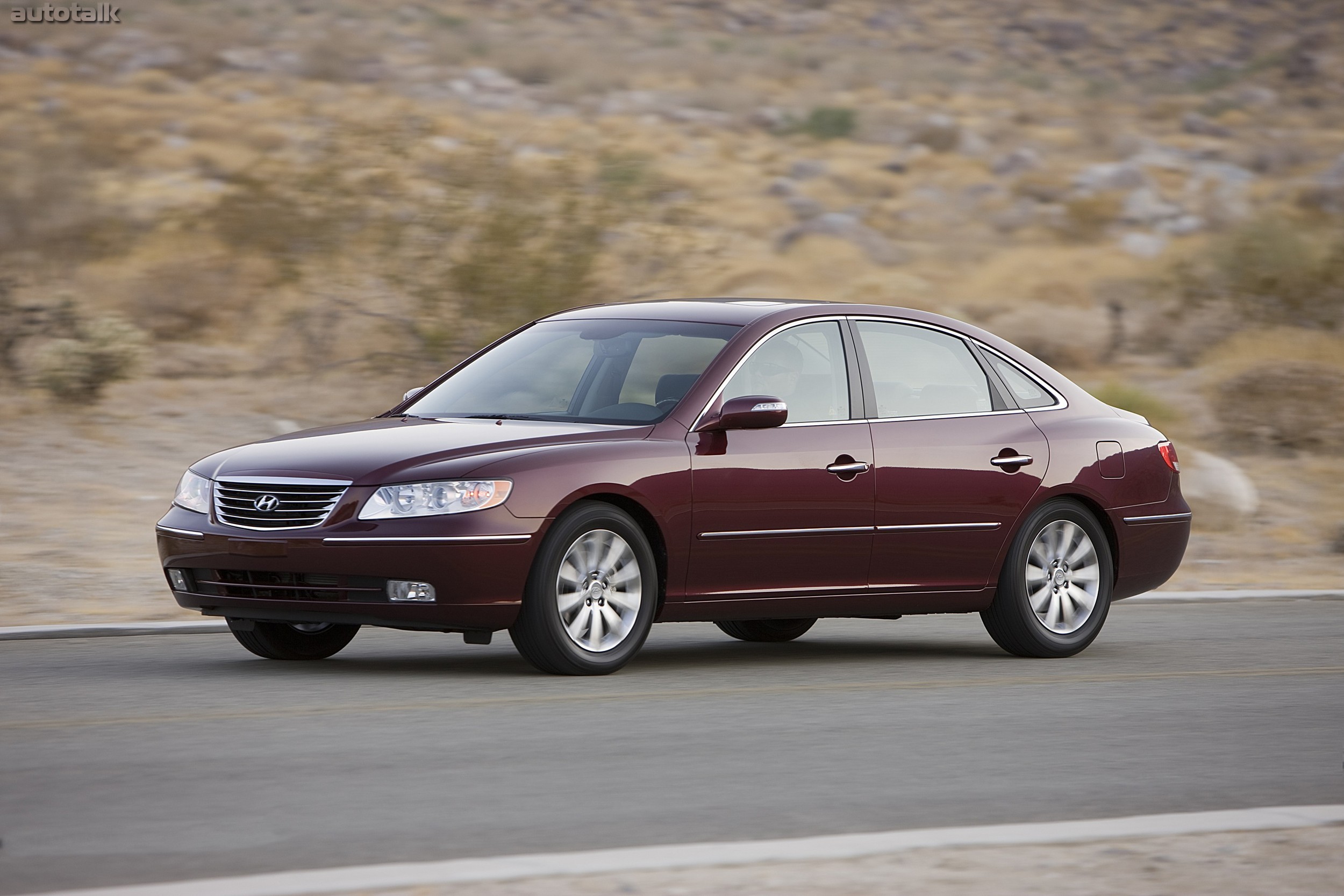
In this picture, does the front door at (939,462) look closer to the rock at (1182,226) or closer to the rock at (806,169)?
the rock at (1182,226)

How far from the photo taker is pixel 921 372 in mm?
11266

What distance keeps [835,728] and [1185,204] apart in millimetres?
36408

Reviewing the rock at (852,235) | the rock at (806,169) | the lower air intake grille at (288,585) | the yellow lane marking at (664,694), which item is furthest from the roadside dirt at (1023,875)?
the rock at (806,169)

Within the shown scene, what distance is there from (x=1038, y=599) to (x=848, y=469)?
1.44 m

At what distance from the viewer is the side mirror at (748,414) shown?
1012cm

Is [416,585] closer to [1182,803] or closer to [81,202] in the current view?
[1182,803]

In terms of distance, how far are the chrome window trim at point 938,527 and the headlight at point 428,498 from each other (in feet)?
7.10

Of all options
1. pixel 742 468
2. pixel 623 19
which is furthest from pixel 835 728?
pixel 623 19

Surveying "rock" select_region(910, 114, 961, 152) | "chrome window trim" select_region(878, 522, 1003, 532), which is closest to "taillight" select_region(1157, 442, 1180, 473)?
"chrome window trim" select_region(878, 522, 1003, 532)

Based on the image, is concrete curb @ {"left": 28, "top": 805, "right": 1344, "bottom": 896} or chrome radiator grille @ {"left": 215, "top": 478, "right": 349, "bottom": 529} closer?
concrete curb @ {"left": 28, "top": 805, "right": 1344, "bottom": 896}

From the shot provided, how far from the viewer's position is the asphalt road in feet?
21.4

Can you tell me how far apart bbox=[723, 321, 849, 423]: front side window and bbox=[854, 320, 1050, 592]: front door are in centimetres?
18

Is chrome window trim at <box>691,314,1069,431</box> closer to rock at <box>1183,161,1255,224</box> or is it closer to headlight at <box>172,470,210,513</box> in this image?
headlight at <box>172,470,210,513</box>

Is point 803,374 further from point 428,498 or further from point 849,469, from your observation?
point 428,498
